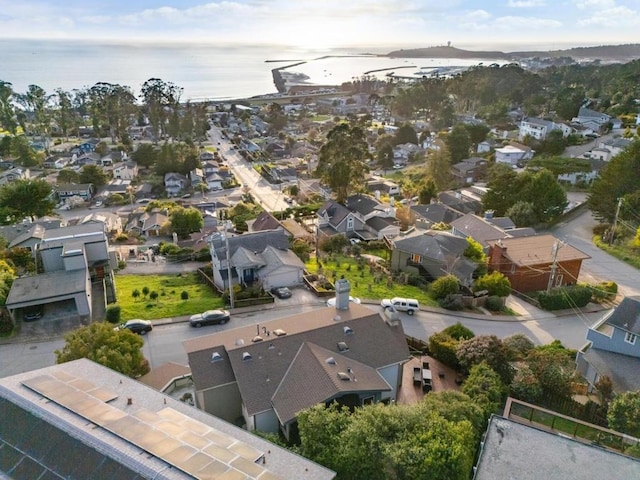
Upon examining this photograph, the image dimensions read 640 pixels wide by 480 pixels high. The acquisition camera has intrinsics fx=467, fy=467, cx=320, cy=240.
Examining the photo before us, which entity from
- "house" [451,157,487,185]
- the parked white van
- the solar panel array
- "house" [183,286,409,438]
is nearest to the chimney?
"house" [183,286,409,438]

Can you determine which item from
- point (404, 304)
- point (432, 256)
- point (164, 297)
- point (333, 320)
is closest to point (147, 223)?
point (164, 297)

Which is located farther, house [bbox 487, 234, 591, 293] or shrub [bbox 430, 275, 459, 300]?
house [bbox 487, 234, 591, 293]

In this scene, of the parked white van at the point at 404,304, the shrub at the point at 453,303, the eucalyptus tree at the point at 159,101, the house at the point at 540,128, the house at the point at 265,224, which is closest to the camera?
the parked white van at the point at 404,304

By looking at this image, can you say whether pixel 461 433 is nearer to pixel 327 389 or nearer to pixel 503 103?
pixel 327 389

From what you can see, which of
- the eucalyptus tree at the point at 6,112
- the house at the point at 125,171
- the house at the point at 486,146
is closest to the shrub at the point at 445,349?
the house at the point at 486,146

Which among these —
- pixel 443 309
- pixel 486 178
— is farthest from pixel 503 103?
pixel 443 309

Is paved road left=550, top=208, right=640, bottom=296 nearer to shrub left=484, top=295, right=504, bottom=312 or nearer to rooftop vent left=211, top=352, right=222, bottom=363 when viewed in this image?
shrub left=484, top=295, right=504, bottom=312

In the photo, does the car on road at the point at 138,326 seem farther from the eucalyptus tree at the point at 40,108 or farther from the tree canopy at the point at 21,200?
the eucalyptus tree at the point at 40,108
